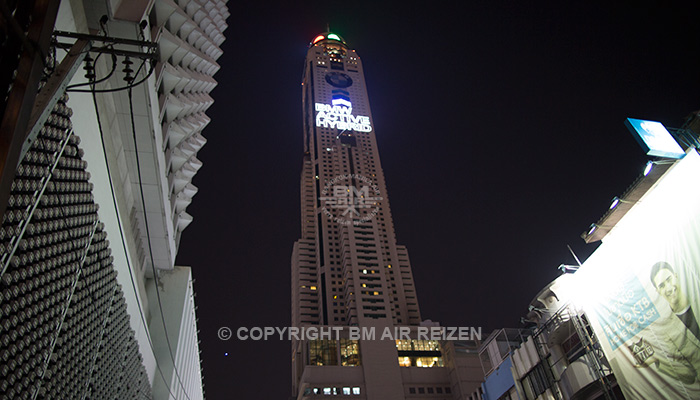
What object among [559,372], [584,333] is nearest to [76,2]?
[584,333]

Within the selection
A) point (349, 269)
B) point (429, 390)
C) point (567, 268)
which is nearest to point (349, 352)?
point (429, 390)

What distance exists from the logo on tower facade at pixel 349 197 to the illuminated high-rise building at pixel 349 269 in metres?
0.25

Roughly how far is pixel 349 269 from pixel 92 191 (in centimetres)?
7957

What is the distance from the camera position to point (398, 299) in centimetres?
9350

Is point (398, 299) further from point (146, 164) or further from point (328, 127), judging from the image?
point (146, 164)

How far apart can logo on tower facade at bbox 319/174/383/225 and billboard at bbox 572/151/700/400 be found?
8680cm

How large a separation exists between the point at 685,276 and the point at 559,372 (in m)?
8.92

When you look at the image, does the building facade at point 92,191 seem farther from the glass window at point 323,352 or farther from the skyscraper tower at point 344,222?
the skyscraper tower at point 344,222

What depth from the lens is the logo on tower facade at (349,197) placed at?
336 ft

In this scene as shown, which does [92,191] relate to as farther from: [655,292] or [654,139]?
[654,139]

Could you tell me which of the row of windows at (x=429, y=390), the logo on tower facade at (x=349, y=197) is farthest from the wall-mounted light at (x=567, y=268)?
the logo on tower facade at (x=349, y=197)

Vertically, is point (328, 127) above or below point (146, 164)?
above

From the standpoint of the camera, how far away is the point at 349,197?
106m

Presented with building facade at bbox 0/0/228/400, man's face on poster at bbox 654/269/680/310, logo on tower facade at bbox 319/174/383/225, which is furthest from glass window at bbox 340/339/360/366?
man's face on poster at bbox 654/269/680/310
